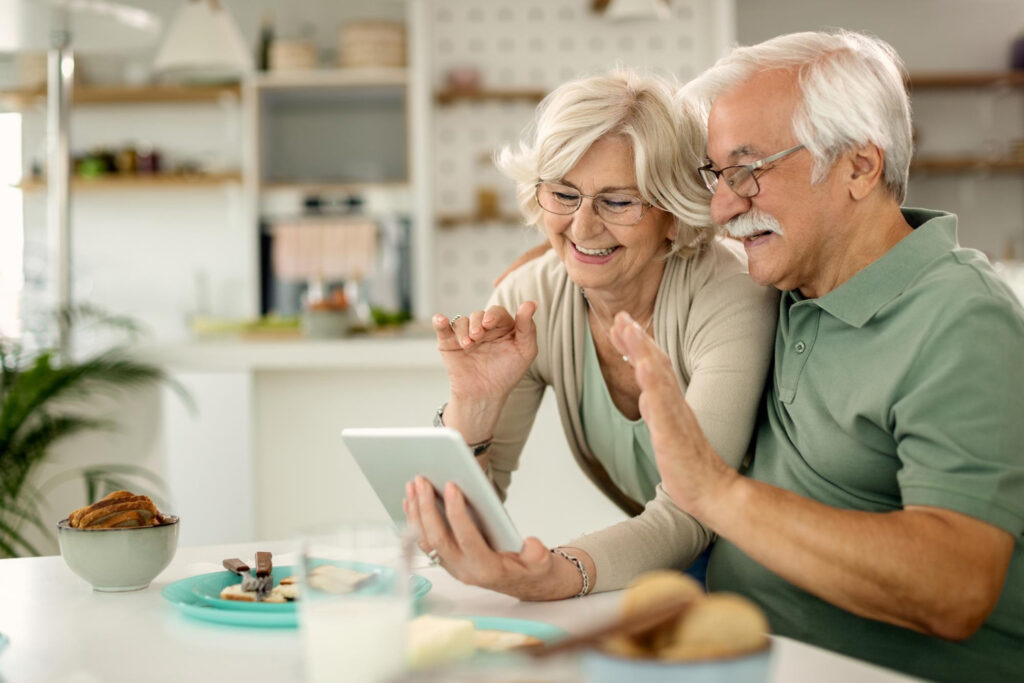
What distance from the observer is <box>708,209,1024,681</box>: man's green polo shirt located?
113 centimetres

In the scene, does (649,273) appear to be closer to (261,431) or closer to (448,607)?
(448,607)

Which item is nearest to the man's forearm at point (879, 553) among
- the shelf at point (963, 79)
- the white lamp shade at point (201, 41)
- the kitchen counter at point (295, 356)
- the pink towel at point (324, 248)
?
the kitchen counter at point (295, 356)

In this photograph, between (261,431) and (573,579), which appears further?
(261,431)

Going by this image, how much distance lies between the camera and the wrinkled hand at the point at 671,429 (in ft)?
3.35

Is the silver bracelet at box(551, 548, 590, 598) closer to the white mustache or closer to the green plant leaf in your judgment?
the white mustache

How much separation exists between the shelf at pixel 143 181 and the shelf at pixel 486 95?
1.24 metres

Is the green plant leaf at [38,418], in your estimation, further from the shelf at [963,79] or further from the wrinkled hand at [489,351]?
the shelf at [963,79]

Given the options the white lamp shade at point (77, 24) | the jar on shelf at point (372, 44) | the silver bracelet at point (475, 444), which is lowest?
the silver bracelet at point (475, 444)

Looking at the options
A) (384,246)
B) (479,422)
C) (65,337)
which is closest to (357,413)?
(65,337)

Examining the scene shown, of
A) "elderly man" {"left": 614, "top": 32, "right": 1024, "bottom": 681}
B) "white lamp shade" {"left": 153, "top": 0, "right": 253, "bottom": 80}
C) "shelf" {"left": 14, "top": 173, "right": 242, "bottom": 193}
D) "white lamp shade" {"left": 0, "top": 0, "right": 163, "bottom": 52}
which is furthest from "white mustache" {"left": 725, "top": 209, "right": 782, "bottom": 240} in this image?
"shelf" {"left": 14, "top": 173, "right": 242, "bottom": 193}

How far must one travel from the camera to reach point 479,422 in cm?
160

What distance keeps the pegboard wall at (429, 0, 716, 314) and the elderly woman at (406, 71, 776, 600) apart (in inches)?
172

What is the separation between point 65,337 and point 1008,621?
268 cm

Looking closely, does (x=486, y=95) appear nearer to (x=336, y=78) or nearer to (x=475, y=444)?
(x=336, y=78)
